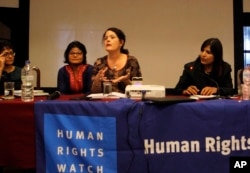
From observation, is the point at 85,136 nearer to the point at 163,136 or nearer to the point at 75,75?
the point at 163,136

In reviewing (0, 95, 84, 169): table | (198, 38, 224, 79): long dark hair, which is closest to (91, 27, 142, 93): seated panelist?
(198, 38, 224, 79): long dark hair

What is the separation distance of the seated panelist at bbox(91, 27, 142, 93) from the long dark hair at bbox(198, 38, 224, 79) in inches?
23.6

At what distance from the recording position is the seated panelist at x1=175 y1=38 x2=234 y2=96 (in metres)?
2.32

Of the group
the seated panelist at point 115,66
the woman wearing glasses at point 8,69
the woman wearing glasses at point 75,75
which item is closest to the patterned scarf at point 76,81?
the woman wearing glasses at point 75,75

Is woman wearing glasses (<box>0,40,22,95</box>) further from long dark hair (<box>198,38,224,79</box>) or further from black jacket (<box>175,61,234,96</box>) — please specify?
long dark hair (<box>198,38,224,79</box>)

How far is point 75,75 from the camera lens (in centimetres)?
274

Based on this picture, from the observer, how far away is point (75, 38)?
3611 millimetres

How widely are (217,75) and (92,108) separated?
1.22 metres

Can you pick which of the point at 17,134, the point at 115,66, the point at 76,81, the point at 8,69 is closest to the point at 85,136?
the point at 17,134

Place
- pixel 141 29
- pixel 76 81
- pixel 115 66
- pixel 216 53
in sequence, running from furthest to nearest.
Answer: pixel 141 29 → pixel 76 81 → pixel 115 66 → pixel 216 53

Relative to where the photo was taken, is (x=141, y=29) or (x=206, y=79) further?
(x=141, y=29)

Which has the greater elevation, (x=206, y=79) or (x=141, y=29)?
(x=141, y=29)

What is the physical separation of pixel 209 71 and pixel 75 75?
46.1 inches

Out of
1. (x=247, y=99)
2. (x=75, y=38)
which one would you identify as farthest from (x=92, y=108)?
(x=75, y=38)
